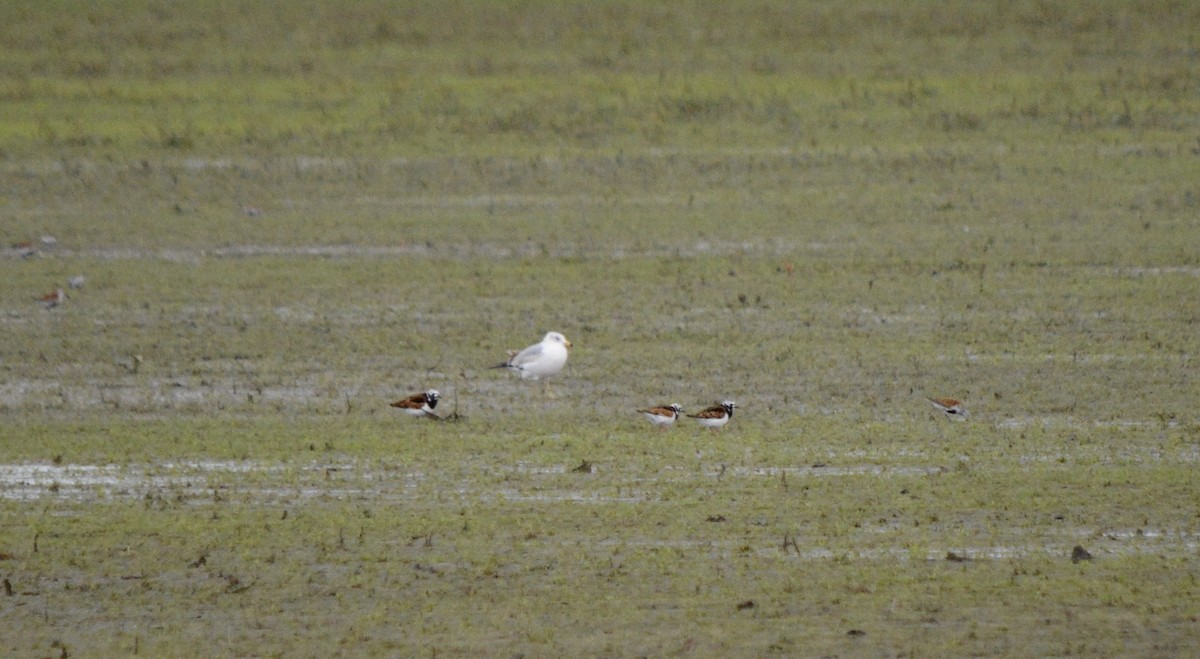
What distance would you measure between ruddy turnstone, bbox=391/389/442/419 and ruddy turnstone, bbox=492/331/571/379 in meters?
0.87

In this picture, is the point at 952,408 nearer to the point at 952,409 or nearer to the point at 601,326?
the point at 952,409

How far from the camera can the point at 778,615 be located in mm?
6500

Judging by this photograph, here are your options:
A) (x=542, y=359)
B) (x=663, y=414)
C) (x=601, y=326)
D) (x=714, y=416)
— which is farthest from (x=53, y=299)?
(x=714, y=416)

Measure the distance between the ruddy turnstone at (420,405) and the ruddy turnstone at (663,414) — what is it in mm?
1119

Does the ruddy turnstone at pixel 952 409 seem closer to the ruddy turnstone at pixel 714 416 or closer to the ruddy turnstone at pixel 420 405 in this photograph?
the ruddy turnstone at pixel 714 416

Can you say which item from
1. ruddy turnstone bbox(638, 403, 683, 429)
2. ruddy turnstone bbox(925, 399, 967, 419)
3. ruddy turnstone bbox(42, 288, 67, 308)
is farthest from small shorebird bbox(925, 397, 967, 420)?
ruddy turnstone bbox(42, 288, 67, 308)

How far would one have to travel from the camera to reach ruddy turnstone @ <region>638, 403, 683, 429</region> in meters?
9.10

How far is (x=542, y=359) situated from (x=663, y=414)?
1231mm

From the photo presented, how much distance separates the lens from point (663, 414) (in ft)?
29.9

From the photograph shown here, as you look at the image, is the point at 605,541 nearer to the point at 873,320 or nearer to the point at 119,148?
the point at 873,320

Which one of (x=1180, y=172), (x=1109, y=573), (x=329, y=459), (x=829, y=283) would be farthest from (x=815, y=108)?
(x=1109, y=573)

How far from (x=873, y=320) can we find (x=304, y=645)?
250 inches

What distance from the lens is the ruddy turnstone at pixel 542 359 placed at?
33.2ft

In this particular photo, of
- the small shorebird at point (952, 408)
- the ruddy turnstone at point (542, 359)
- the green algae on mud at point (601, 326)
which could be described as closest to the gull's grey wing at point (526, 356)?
the ruddy turnstone at point (542, 359)
